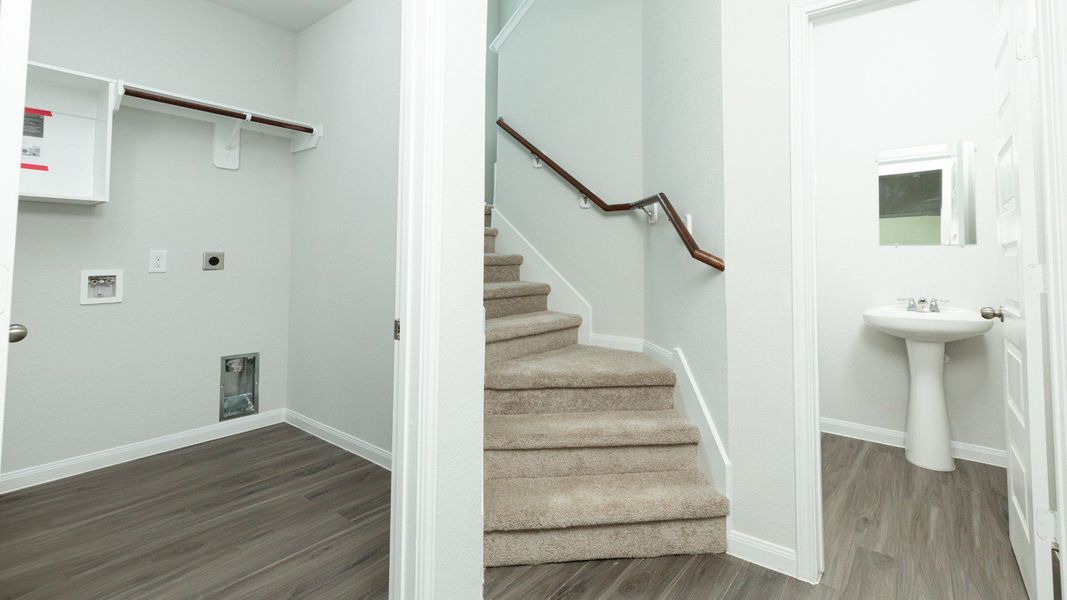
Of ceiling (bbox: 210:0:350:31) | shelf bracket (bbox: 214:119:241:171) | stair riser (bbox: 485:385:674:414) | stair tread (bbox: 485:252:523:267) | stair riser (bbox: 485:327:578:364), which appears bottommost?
stair riser (bbox: 485:385:674:414)

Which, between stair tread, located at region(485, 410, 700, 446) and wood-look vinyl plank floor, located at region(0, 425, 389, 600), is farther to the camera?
stair tread, located at region(485, 410, 700, 446)

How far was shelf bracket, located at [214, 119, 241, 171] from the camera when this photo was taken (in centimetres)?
277

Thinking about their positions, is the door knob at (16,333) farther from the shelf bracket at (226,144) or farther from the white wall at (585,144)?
the white wall at (585,144)

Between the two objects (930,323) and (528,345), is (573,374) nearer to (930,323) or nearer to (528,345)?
(528,345)

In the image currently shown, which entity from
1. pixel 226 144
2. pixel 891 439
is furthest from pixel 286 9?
pixel 891 439

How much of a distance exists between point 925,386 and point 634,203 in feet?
5.87

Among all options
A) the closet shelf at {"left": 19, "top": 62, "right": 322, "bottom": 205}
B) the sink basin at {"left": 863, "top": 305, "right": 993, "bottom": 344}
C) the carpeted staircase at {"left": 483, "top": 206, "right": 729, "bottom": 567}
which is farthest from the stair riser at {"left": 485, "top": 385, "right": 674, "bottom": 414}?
the closet shelf at {"left": 19, "top": 62, "right": 322, "bottom": 205}

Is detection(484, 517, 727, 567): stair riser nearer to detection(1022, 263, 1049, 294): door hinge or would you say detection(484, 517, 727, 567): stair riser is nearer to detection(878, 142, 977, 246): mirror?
detection(1022, 263, 1049, 294): door hinge

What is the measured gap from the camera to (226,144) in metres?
2.80

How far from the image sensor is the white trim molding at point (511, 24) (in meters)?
3.26

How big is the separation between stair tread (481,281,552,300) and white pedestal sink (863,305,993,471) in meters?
1.81

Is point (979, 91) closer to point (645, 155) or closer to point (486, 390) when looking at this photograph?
point (645, 155)

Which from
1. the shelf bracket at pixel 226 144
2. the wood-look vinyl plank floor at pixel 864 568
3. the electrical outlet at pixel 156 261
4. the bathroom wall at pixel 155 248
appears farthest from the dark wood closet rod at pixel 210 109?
the wood-look vinyl plank floor at pixel 864 568

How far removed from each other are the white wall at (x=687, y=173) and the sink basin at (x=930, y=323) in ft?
4.01
